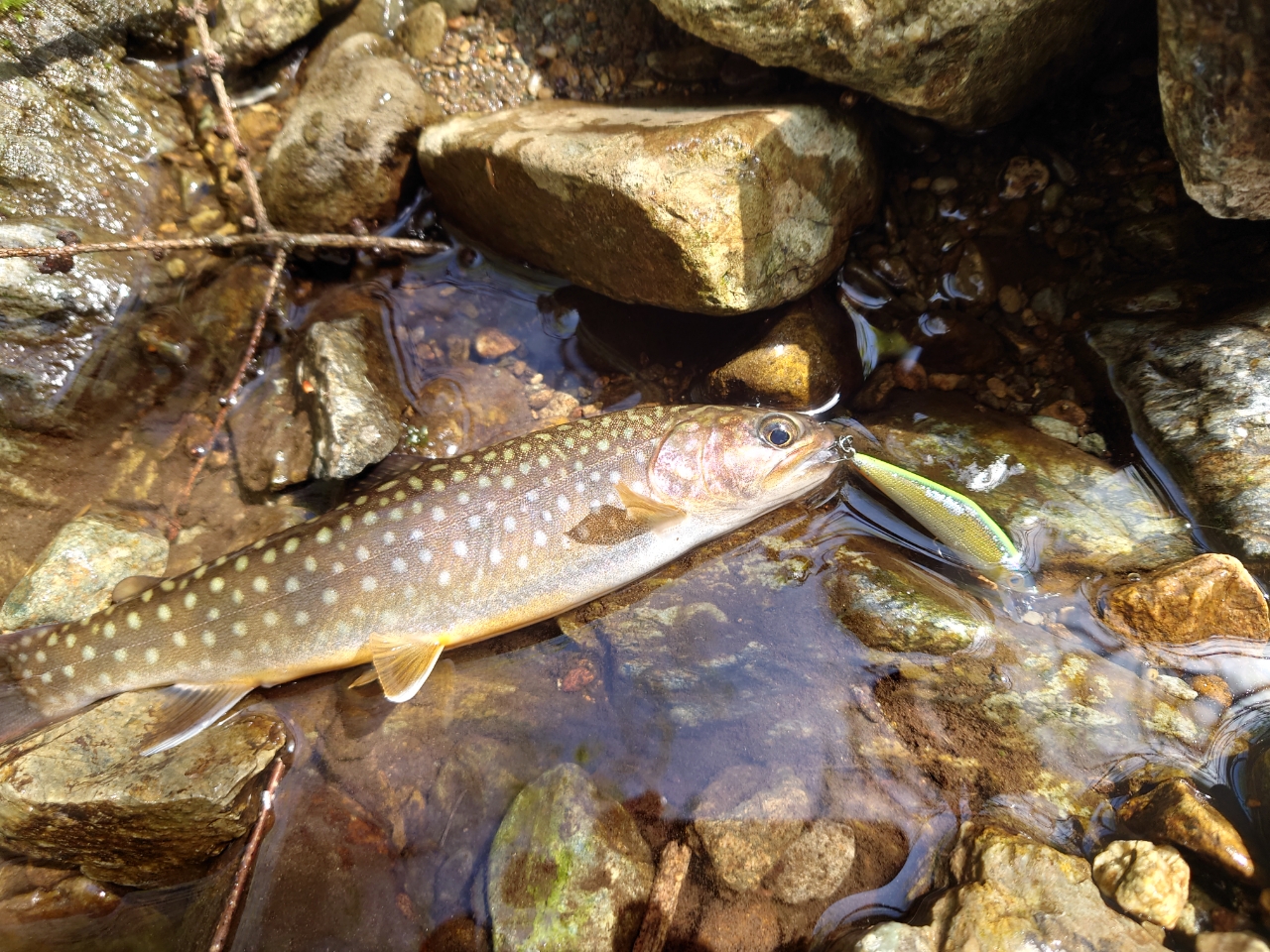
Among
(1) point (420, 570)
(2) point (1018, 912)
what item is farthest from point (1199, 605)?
(1) point (420, 570)

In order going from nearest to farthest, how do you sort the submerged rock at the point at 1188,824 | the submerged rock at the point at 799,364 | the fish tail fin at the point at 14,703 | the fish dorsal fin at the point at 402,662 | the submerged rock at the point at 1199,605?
the submerged rock at the point at 1188,824
the submerged rock at the point at 1199,605
the fish dorsal fin at the point at 402,662
the fish tail fin at the point at 14,703
the submerged rock at the point at 799,364

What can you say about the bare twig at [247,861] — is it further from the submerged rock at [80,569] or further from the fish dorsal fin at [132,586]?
the submerged rock at [80,569]

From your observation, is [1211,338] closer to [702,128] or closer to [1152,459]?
[1152,459]

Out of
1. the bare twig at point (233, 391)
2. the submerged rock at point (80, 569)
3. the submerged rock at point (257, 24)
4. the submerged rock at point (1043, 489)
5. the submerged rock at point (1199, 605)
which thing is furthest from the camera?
the submerged rock at point (257, 24)

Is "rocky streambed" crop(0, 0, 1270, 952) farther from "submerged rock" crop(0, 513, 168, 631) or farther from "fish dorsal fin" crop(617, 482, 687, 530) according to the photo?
"fish dorsal fin" crop(617, 482, 687, 530)

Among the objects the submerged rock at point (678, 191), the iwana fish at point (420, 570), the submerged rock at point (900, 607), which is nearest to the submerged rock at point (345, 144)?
the submerged rock at point (678, 191)

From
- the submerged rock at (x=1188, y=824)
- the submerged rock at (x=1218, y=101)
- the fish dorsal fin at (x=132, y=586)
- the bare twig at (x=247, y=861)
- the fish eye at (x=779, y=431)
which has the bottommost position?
the bare twig at (x=247, y=861)

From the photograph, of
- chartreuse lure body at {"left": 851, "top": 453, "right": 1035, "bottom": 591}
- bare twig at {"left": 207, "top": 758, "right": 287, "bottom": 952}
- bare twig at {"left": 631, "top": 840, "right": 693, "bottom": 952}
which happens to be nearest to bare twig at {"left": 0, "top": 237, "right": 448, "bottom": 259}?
bare twig at {"left": 207, "top": 758, "right": 287, "bottom": 952}
